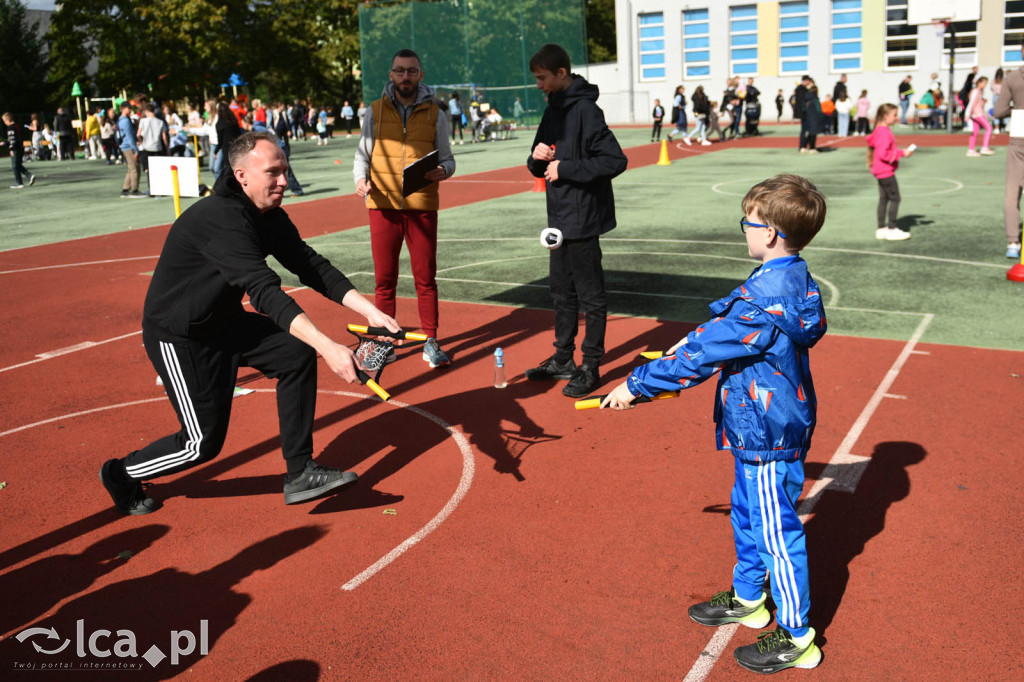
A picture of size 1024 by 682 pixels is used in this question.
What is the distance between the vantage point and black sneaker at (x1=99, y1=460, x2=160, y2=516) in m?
5.26

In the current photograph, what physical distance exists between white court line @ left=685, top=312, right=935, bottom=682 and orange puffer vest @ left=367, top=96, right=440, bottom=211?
3.93 m

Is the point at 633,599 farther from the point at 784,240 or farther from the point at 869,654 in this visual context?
the point at 784,240

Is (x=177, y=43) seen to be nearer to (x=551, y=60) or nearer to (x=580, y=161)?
(x=551, y=60)

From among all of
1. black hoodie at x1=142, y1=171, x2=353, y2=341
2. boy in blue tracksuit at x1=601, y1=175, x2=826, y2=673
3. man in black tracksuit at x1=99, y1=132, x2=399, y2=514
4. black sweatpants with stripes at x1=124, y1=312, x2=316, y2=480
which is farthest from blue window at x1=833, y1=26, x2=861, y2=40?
boy in blue tracksuit at x1=601, y1=175, x2=826, y2=673

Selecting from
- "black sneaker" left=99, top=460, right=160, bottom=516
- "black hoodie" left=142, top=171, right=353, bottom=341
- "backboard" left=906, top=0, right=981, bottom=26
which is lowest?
"black sneaker" left=99, top=460, right=160, bottom=516

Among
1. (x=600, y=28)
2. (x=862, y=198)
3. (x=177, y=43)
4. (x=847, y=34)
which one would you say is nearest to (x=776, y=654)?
(x=862, y=198)

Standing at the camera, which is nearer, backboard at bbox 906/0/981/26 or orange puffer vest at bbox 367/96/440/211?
orange puffer vest at bbox 367/96/440/211

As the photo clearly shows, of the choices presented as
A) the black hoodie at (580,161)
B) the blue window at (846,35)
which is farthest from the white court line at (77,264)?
the blue window at (846,35)

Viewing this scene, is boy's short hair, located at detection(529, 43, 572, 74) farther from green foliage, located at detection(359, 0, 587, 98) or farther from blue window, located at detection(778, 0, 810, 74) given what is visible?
blue window, located at detection(778, 0, 810, 74)

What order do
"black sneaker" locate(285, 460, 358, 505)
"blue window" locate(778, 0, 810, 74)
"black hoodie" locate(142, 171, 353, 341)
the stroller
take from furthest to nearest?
1. "blue window" locate(778, 0, 810, 74)
2. the stroller
3. "black sneaker" locate(285, 460, 358, 505)
4. "black hoodie" locate(142, 171, 353, 341)

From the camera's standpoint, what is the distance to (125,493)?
17.5ft

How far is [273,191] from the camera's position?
15.9ft

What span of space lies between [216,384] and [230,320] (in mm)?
363

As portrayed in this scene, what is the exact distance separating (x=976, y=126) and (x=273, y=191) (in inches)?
1043
